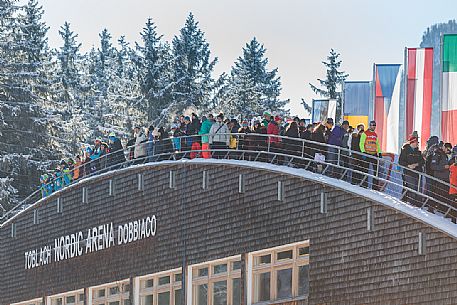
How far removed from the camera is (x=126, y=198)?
140 feet

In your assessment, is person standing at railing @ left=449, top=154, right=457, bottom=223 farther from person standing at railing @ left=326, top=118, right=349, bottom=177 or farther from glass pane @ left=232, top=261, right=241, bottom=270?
glass pane @ left=232, top=261, right=241, bottom=270

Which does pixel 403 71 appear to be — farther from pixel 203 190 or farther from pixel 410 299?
pixel 410 299

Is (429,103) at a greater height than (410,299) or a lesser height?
greater

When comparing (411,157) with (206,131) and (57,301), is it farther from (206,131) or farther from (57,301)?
(57,301)

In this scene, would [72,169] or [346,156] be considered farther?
[72,169]

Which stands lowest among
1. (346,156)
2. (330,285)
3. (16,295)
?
(16,295)

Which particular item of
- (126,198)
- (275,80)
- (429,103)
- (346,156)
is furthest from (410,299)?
(275,80)

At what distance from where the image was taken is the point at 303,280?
108 feet

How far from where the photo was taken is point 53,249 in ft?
155

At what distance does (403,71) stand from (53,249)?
15.4m

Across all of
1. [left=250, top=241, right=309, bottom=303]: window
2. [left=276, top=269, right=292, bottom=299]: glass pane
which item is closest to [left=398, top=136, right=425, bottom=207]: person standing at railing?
[left=250, top=241, right=309, bottom=303]: window

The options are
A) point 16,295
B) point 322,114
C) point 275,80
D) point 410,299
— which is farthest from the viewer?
point 275,80

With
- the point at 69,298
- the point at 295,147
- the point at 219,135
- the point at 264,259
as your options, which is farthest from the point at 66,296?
the point at 295,147

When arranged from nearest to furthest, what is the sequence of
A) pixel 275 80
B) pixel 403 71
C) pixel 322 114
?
pixel 403 71 → pixel 322 114 → pixel 275 80
